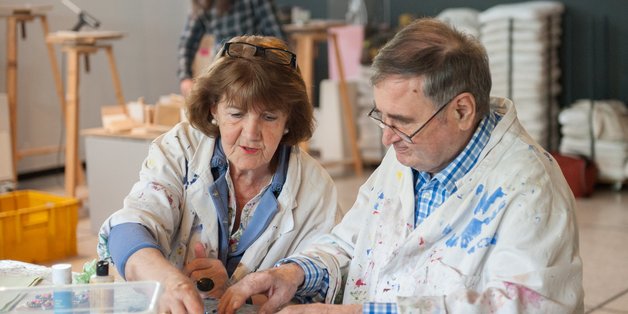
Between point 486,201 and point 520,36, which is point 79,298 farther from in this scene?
point 520,36

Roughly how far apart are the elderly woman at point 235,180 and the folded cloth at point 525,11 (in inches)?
177

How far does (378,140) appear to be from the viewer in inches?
304

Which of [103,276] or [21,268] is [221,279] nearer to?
[103,276]

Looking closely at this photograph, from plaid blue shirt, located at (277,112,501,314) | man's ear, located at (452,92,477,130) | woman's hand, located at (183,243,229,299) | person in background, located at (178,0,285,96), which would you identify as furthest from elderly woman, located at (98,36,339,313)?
person in background, located at (178,0,285,96)

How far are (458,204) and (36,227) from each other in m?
3.52

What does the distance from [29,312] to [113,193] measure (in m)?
3.81

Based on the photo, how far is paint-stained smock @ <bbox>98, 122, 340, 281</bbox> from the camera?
8.23 feet

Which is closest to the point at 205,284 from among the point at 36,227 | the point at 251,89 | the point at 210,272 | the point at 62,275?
the point at 210,272

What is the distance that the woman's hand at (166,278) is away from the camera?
2.02m

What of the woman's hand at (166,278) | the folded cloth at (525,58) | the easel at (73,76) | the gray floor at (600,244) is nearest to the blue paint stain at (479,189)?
the woman's hand at (166,278)

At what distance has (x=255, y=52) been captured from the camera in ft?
8.08

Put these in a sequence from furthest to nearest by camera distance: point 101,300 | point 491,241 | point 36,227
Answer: point 36,227 < point 491,241 < point 101,300

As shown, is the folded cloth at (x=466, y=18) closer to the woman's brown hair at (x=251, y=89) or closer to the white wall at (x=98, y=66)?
the white wall at (x=98, y=66)

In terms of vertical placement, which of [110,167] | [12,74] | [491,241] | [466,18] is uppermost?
[466,18]
